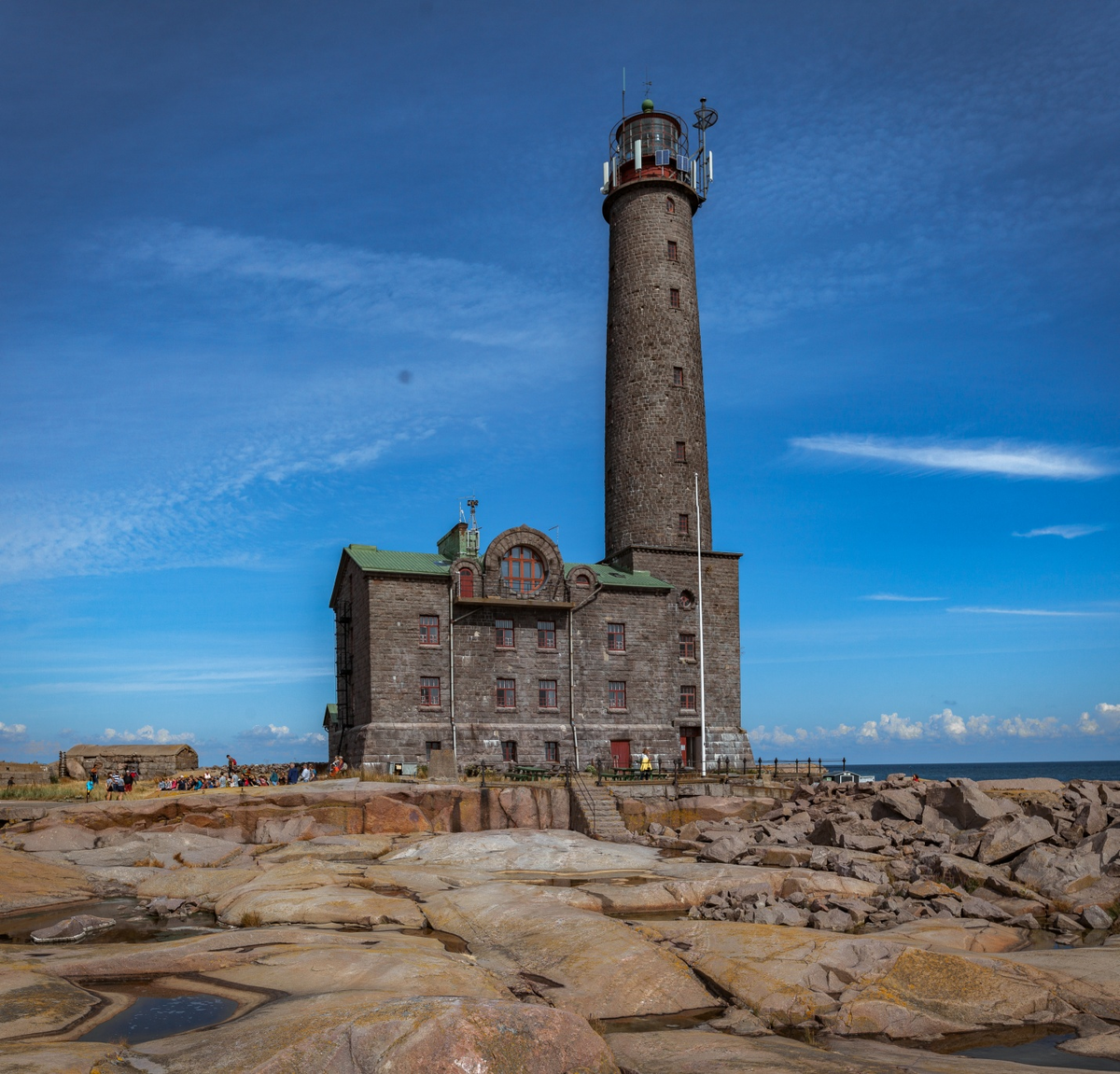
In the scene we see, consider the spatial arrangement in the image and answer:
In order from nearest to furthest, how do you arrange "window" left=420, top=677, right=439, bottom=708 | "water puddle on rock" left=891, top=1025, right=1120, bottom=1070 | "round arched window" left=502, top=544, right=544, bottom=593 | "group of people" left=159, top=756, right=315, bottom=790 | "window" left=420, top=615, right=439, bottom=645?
"water puddle on rock" left=891, top=1025, right=1120, bottom=1070 → "group of people" left=159, top=756, right=315, bottom=790 → "window" left=420, top=677, right=439, bottom=708 → "window" left=420, top=615, right=439, bottom=645 → "round arched window" left=502, top=544, right=544, bottom=593

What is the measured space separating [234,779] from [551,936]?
27.2 meters

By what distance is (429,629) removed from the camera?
41.3 metres

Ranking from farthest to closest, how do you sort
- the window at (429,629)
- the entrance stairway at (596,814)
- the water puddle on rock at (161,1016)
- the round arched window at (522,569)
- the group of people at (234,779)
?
the round arched window at (522,569) → the window at (429,629) → the group of people at (234,779) → the entrance stairway at (596,814) → the water puddle on rock at (161,1016)

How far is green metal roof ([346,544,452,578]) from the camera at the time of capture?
1617 inches

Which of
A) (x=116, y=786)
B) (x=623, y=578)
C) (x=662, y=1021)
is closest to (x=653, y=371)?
(x=623, y=578)

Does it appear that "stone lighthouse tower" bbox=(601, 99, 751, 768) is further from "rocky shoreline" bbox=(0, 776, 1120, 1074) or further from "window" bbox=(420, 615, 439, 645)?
"rocky shoreline" bbox=(0, 776, 1120, 1074)

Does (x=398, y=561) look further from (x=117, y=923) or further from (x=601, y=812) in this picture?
(x=117, y=923)

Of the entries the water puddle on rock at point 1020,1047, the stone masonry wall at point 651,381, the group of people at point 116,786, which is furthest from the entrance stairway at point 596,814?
the water puddle on rock at point 1020,1047

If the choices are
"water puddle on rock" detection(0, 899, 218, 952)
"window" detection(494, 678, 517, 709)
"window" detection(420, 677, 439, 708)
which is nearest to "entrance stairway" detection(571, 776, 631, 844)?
"window" detection(494, 678, 517, 709)

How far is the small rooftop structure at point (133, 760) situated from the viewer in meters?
47.0

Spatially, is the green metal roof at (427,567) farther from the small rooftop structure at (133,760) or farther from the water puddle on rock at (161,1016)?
the water puddle on rock at (161,1016)

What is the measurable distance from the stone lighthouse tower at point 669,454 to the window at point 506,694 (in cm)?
722

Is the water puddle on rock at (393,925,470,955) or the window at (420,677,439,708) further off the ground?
the window at (420,677,439,708)

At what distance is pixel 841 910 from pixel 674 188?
38027 millimetres
